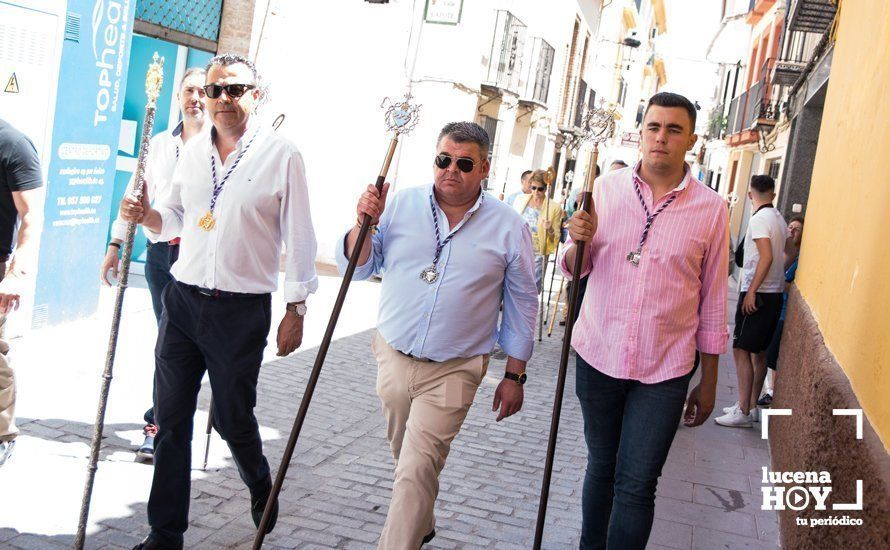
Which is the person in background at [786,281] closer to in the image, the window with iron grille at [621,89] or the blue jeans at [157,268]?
the blue jeans at [157,268]

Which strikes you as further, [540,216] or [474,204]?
[540,216]

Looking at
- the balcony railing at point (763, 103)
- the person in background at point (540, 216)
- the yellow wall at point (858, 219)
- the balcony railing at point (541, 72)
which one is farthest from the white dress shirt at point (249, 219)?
the balcony railing at point (541, 72)

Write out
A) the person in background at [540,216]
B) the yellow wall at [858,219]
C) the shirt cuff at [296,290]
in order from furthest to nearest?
the person in background at [540,216] → the shirt cuff at [296,290] → the yellow wall at [858,219]

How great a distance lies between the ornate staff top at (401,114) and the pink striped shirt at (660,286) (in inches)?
35.9

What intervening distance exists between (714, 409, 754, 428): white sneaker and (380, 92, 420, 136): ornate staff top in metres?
5.24

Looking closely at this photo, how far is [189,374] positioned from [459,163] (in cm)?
149

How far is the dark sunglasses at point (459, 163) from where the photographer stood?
4.20 meters

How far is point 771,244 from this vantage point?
26.3 feet

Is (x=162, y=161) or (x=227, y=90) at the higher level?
(x=227, y=90)

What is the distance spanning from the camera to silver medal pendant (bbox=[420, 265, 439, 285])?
166 inches

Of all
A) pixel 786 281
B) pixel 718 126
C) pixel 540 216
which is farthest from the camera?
pixel 718 126

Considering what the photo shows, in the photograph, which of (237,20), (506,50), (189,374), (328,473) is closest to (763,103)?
(506,50)

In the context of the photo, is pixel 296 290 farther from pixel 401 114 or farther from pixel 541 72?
pixel 541 72

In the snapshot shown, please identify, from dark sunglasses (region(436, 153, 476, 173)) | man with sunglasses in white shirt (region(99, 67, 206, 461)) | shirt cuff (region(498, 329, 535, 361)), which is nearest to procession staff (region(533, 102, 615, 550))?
shirt cuff (region(498, 329, 535, 361))
